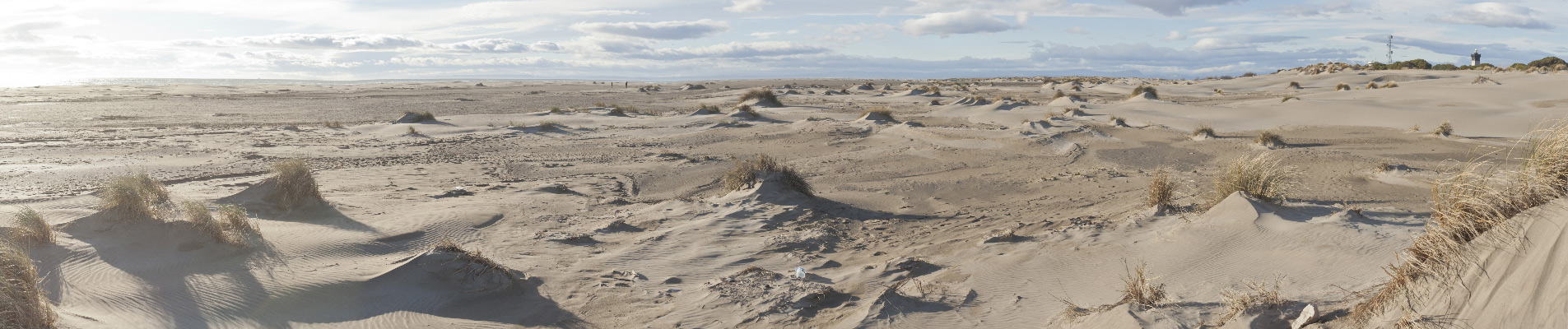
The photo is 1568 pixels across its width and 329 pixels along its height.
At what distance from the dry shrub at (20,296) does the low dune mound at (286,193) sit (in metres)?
3.93

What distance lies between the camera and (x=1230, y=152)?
532 inches

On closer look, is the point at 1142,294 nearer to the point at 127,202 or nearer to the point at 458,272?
the point at 458,272

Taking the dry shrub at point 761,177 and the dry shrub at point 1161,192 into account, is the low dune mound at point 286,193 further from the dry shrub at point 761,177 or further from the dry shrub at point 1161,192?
the dry shrub at point 1161,192

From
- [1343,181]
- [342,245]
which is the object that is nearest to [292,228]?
[342,245]

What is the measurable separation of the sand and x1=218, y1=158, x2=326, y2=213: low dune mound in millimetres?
142

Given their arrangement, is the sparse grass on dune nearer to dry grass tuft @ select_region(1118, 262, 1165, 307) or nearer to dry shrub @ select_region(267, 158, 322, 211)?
dry grass tuft @ select_region(1118, 262, 1165, 307)

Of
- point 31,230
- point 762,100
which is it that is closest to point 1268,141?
point 31,230

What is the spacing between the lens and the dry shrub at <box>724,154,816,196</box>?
10.1 metres

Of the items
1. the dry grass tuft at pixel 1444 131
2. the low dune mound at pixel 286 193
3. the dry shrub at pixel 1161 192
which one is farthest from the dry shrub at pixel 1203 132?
the low dune mound at pixel 286 193

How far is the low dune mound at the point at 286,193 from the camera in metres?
8.80

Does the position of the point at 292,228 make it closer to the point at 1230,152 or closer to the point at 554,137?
the point at 554,137

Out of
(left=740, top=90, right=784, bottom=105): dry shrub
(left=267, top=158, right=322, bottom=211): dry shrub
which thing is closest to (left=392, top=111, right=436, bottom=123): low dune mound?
(left=740, top=90, right=784, bottom=105): dry shrub

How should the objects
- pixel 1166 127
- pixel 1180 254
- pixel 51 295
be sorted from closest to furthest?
pixel 51 295, pixel 1180 254, pixel 1166 127

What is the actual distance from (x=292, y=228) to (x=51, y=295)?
2.41m
